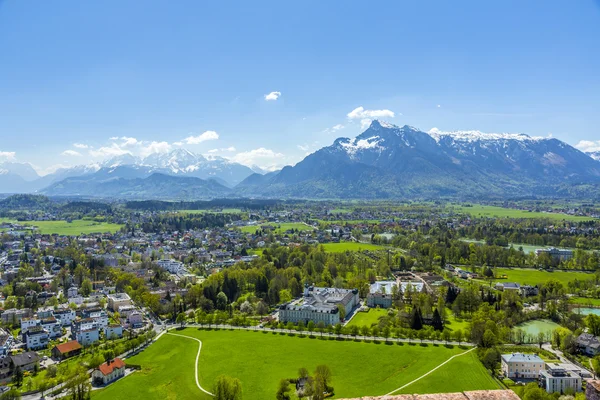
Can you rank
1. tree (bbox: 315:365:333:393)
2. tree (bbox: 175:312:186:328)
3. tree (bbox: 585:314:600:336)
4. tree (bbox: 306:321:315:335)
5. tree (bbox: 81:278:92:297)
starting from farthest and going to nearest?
tree (bbox: 81:278:92:297) < tree (bbox: 175:312:186:328) < tree (bbox: 306:321:315:335) < tree (bbox: 585:314:600:336) < tree (bbox: 315:365:333:393)

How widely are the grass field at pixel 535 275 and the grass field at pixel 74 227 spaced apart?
11691 cm

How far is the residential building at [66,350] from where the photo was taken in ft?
139

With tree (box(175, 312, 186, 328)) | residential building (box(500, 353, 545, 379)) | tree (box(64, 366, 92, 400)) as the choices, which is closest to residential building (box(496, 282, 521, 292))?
residential building (box(500, 353, 545, 379))

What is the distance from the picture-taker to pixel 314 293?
2362 inches

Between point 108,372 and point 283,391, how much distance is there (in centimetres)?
1543

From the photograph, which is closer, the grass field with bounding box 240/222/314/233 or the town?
the town

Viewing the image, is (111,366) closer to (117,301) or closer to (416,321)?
(117,301)

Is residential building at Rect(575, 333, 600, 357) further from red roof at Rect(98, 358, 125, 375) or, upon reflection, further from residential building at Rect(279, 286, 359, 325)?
red roof at Rect(98, 358, 125, 375)

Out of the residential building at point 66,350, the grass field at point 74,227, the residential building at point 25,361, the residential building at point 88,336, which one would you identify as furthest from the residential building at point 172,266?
the grass field at point 74,227

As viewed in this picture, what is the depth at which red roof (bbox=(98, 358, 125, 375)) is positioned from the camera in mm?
36656

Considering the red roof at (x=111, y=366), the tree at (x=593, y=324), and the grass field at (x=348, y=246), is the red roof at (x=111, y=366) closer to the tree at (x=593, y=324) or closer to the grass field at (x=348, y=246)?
the tree at (x=593, y=324)

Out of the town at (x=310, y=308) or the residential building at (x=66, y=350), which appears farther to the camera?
the residential building at (x=66, y=350)

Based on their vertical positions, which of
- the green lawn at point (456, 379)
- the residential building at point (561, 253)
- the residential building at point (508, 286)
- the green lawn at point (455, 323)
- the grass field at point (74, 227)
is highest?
the grass field at point (74, 227)

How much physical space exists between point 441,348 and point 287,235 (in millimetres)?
82921
